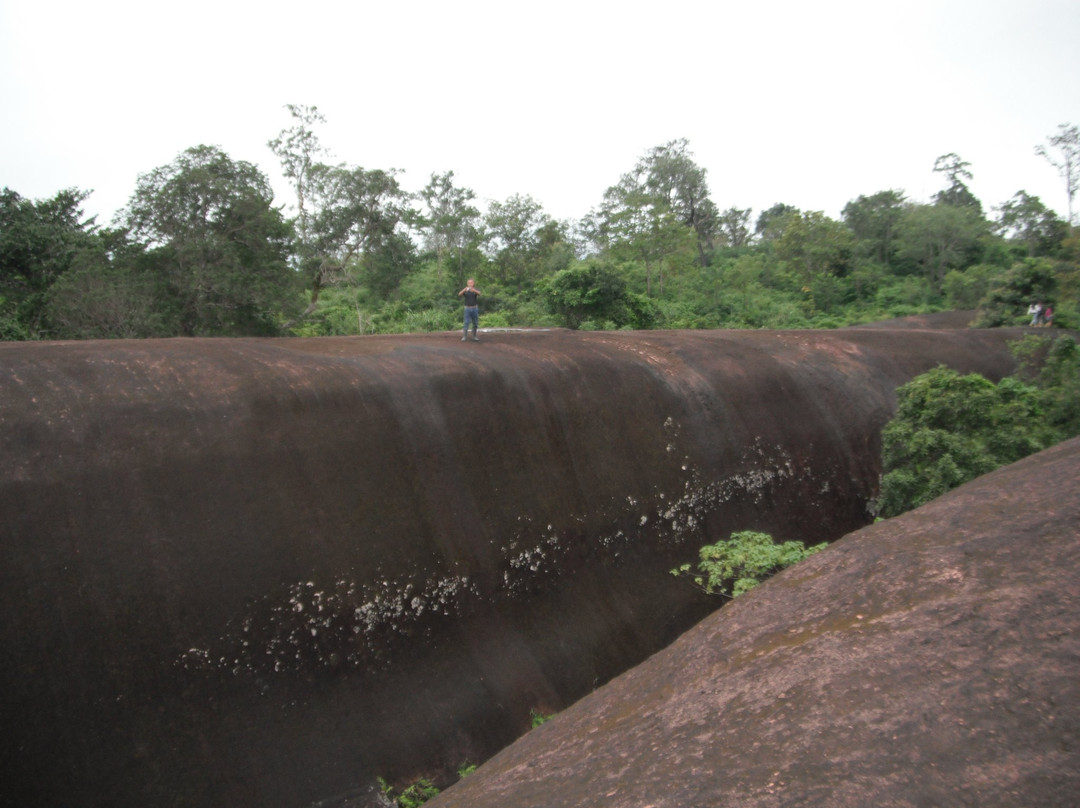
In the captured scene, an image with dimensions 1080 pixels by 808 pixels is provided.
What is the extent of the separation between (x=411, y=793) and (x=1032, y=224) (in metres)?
40.5

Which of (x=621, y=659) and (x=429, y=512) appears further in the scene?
(x=621, y=659)

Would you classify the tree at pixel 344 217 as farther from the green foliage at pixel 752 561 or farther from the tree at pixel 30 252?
the green foliage at pixel 752 561

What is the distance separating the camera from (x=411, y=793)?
269 inches

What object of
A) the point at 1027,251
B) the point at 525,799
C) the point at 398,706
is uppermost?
the point at 1027,251

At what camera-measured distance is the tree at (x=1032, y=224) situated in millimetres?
34375

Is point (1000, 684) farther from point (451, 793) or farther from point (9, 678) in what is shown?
point (9, 678)

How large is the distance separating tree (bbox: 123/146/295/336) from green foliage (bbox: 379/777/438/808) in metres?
15.6

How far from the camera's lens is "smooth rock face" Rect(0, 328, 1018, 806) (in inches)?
238

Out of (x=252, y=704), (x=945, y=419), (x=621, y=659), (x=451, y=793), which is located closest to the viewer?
(x=451, y=793)

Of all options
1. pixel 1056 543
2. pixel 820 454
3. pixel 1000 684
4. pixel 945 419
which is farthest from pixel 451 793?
pixel 820 454

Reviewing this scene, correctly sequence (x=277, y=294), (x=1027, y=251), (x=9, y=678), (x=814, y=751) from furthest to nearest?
(x=1027, y=251) < (x=277, y=294) < (x=9, y=678) < (x=814, y=751)

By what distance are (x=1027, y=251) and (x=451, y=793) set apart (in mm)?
38964

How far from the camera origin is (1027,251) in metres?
34.6

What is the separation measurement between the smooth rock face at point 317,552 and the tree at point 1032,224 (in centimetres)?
3126
